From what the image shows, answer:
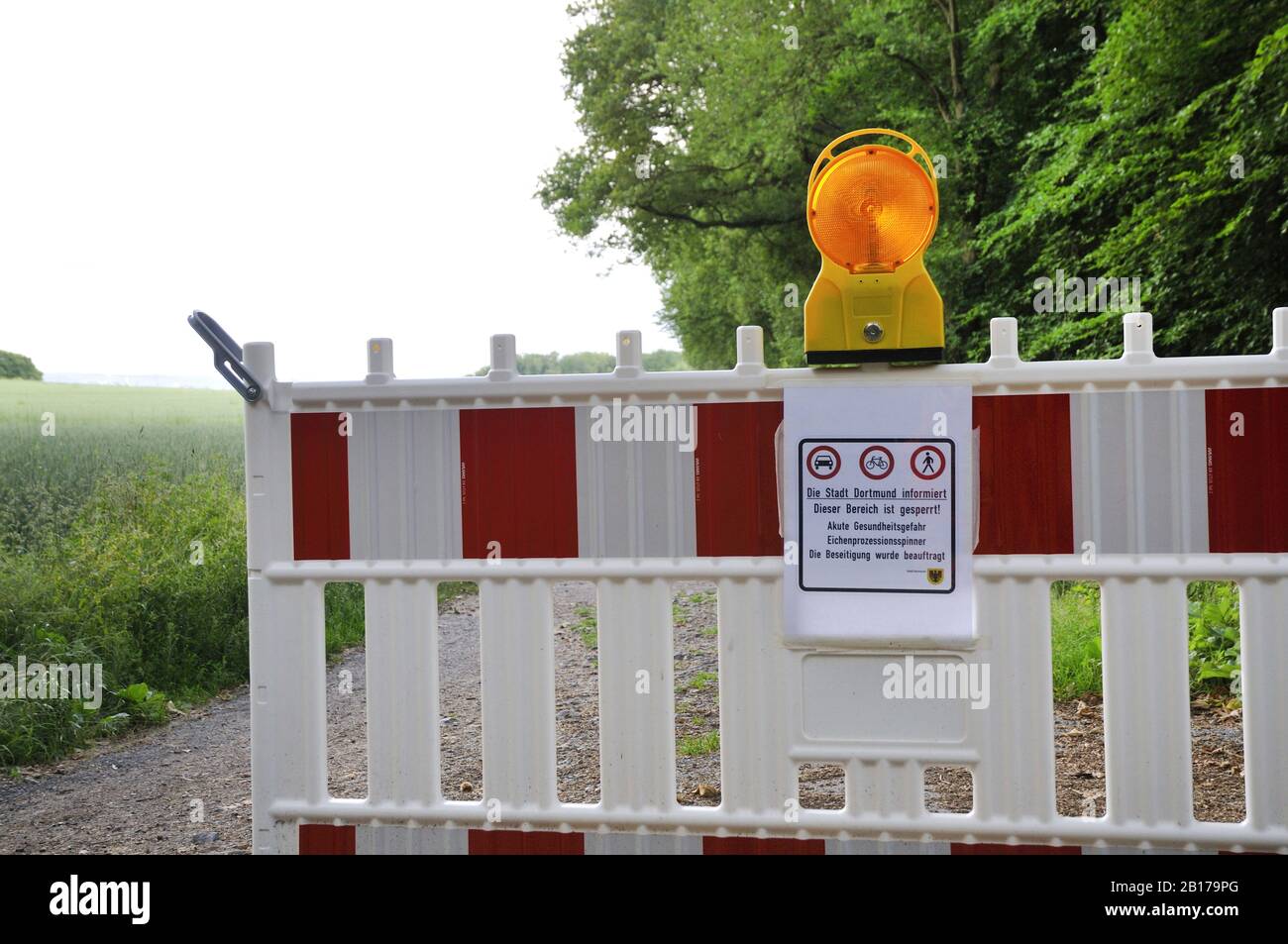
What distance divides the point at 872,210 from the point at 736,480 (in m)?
0.75

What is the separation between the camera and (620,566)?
303cm

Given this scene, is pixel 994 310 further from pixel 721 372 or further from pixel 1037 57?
pixel 721 372

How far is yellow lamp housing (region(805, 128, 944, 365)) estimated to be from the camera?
2828 mm

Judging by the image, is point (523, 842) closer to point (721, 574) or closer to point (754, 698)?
point (754, 698)

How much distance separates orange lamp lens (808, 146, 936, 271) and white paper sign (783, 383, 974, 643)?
1.11 ft

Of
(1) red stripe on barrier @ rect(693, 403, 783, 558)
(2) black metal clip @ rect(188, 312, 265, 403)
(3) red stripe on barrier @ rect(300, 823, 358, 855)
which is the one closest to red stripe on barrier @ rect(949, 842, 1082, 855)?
(1) red stripe on barrier @ rect(693, 403, 783, 558)

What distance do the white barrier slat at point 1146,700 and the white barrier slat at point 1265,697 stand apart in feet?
0.50

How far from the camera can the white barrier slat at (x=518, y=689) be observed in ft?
10.1

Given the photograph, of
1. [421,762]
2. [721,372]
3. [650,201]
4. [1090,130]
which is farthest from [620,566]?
[650,201]

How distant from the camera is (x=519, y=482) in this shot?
121 inches

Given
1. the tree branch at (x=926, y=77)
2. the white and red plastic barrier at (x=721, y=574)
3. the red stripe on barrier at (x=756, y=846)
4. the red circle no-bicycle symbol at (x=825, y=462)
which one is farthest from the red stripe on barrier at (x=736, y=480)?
the tree branch at (x=926, y=77)

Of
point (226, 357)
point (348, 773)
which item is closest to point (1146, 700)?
point (226, 357)

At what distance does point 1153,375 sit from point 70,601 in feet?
23.3

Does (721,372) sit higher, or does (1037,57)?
(1037,57)
